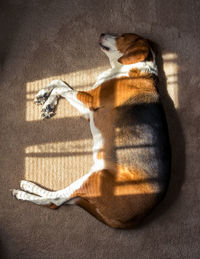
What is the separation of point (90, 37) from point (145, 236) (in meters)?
1.98

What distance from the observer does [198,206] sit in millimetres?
2828

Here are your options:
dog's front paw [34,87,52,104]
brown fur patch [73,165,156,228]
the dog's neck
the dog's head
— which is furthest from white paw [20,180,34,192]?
the dog's head

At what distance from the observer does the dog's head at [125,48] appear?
262 centimetres

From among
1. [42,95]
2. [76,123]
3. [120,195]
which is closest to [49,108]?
[42,95]

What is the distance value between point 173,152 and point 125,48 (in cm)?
107

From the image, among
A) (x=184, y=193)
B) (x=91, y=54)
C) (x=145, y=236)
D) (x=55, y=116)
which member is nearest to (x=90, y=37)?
(x=91, y=54)

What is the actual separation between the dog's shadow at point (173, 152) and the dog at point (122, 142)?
0.93 ft

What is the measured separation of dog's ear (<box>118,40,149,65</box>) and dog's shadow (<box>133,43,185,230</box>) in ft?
0.89

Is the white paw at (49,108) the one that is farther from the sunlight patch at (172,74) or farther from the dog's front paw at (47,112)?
the sunlight patch at (172,74)

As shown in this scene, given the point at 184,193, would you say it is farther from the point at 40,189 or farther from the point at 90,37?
the point at 90,37

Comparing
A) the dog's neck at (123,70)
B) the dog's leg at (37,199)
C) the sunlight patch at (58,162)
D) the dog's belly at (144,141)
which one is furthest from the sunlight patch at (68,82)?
the dog's leg at (37,199)

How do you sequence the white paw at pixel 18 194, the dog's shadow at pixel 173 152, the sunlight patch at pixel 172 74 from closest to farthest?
the white paw at pixel 18 194 → the dog's shadow at pixel 173 152 → the sunlight patch at pixel 172 74

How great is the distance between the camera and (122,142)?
245cm

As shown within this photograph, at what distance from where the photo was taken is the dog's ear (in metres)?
2.61
